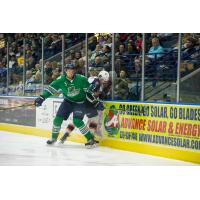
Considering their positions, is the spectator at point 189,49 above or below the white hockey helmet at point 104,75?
above

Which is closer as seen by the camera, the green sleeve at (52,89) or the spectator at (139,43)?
the spectator at (139,43)

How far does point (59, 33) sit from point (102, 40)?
444mm

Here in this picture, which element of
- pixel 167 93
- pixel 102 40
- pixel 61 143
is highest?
pixel 102 40

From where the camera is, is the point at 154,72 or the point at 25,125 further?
the point at 25,125

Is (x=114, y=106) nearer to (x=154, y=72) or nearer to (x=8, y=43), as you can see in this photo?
(x=154, y=72)

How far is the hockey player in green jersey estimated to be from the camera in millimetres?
8094

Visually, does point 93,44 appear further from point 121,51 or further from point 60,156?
point 60,156

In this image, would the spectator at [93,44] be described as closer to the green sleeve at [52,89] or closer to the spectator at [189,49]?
the green sleeve at [52,89]

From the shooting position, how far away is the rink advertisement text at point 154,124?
795 cm

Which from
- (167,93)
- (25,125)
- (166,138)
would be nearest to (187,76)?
(167,93)

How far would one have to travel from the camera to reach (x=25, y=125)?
8.41 metres

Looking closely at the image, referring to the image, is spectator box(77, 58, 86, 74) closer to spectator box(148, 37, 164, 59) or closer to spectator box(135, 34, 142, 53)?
spectator box(135, 34, 142, 53)

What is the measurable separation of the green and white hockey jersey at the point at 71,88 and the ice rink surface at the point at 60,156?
1.68ft

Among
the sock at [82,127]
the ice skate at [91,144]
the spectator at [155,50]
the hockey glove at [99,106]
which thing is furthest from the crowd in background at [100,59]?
the ice skate at [91,144]
